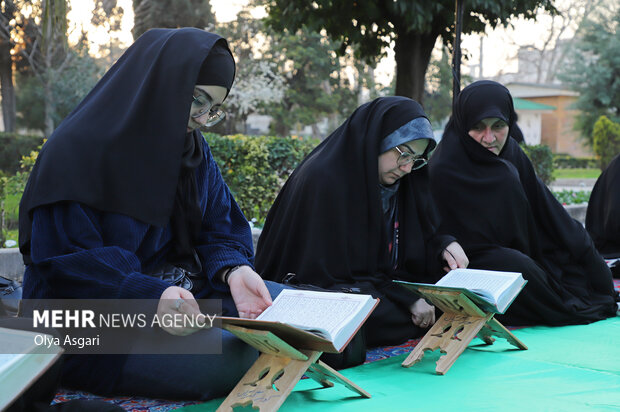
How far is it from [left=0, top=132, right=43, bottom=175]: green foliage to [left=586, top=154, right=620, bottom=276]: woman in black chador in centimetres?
1389

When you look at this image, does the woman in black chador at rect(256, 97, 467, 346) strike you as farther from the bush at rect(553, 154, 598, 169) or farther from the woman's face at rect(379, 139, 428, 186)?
the bush at rect(553, 154, 598, 169)

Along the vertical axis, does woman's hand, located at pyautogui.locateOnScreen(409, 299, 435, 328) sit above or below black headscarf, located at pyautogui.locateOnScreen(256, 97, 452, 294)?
below

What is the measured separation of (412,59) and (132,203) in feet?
22.1

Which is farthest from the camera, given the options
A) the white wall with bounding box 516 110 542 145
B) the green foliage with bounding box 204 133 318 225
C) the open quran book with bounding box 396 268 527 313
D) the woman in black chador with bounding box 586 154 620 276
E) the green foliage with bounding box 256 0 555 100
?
the white wall with bounding box 516 110 542 145

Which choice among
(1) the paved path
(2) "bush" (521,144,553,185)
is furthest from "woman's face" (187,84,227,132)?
(1) the paved path

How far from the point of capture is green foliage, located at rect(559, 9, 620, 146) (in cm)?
2433

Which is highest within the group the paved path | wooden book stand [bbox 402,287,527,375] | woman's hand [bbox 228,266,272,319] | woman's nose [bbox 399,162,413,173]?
woman's nose [bbox 399,162,413,173]

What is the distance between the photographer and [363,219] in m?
3.18

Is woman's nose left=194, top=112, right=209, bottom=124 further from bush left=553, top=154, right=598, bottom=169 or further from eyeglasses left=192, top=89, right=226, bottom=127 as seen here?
bush left=553, top=154, right=598, bottom=169

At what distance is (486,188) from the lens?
397 cm

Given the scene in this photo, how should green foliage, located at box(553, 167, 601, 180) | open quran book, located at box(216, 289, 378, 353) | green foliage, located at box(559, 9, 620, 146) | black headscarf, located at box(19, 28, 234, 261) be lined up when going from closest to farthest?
open quran book, located at box(216, 289, 378, 353) < black headscarf, located at box(19, 28, 234, 261) < green foliage, located at box(553, 167, 601, 180) < green foliage, located at box(559, 9, 620, 146)

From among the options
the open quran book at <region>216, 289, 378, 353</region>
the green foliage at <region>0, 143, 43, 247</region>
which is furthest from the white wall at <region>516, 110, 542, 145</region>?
the open quran book at <region>216, 289, 378, 353</region>

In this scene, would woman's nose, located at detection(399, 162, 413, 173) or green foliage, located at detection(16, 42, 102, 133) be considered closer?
woman's nose, located at detection(399, 162, 413, 173)

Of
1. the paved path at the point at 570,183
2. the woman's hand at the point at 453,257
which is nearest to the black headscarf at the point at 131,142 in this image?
the woman's hand at the point at 453,257
